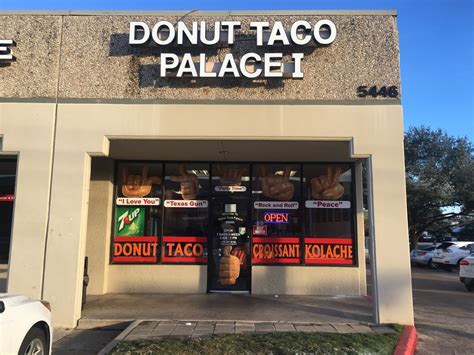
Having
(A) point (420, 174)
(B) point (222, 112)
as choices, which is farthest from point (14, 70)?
(A) point (420, 174)

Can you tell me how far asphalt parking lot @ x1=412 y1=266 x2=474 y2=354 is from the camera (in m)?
6.82

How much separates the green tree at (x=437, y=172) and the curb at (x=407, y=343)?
2106 cm

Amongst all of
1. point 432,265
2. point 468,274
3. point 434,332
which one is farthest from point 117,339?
point 432,265

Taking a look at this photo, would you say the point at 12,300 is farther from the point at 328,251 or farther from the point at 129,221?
the point at 328,251

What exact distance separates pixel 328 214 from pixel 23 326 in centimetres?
756

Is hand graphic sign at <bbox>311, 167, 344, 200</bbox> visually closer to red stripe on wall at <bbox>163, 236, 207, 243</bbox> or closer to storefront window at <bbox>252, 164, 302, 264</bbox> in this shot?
storefront window at <bbox>252, 164, 302, 264</bbox>

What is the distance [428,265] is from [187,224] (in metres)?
17.2

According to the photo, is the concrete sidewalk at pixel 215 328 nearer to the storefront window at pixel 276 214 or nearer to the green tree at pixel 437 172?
the storefront window at pixel 276 214

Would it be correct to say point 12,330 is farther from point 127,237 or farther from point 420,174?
point 420,174

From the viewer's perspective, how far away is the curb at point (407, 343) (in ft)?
20.1

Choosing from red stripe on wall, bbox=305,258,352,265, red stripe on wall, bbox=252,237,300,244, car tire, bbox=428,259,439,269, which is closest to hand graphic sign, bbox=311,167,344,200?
red stripe on wall, bbox=252,237,300,244

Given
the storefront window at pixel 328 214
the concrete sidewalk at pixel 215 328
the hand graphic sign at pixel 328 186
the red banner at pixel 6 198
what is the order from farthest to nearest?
1. the hand graphic sign at pixel 328 186
2. the storefront window at pixel 328 214
3. the red banner at pixel 6 198
4. the concrete sidewalk at pixel 215 328

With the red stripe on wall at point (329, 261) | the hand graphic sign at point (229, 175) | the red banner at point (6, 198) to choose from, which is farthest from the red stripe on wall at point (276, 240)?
the red banner at point (6, 198)

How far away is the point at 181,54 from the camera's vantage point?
27.2ft
